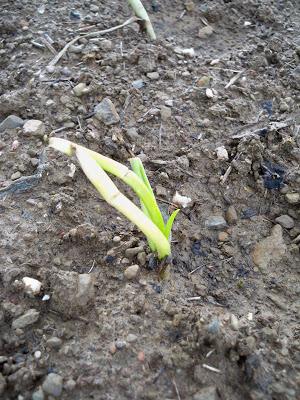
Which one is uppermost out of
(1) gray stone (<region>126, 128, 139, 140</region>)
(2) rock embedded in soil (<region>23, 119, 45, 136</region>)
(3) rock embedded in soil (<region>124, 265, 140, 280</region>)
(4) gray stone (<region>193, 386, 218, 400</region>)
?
(2) rock embedded in soil (<region>23, 119, 45, 136</region>)

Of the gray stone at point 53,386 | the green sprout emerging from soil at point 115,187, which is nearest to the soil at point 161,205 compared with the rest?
the gray stone at point 53,386

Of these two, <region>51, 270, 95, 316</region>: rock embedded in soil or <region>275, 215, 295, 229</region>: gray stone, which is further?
<region>275, 215, 295, 229</region>: gray stone

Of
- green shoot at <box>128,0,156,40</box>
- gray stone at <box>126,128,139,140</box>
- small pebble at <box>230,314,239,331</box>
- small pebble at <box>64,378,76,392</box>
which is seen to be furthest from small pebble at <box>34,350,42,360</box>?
green shoot at <box>128,0,156,40</box>

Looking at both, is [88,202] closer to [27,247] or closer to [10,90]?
[27,247]

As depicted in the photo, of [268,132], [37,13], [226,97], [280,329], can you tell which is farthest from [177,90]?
[280,329]

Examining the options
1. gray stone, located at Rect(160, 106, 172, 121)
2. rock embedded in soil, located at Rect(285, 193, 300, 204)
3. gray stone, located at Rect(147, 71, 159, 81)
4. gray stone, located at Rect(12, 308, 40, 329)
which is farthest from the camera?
gray stone, located at Rect(147, 71, 159, 81)

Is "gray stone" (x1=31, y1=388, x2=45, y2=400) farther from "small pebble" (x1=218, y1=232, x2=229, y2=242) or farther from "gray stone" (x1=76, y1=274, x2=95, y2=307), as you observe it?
"small pebble" (x1=218, y1=232, x2=229, y2=242)

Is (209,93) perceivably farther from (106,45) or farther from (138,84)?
(106,45)

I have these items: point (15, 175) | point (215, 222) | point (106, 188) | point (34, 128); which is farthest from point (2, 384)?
point (34, 128)
